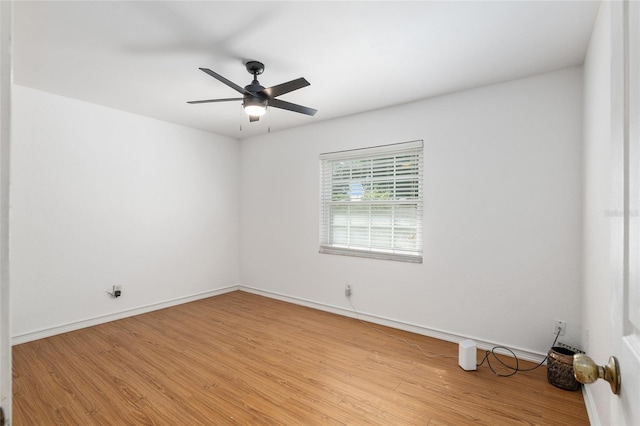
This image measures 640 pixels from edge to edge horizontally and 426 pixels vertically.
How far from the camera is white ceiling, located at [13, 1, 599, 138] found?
1880 millimetres

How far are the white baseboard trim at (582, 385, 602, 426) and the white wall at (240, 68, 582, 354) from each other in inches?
19.0

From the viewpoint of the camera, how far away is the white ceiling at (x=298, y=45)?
1.88 m

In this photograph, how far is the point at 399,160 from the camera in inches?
138

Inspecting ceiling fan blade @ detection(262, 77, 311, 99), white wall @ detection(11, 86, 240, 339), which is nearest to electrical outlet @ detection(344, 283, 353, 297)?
white wall @ detection(11, 86, 240, 339)

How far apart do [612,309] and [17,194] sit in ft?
14.1

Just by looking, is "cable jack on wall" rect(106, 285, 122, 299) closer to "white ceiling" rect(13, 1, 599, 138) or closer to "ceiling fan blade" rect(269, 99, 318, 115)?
"white ceiling" rect(13, 1, 599, 138)

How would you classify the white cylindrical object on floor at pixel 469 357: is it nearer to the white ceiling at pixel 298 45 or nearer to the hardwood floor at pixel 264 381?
the hardwood floor at pixel 264 381

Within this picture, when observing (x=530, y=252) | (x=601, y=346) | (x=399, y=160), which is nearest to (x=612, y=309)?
(x=601, y=346)

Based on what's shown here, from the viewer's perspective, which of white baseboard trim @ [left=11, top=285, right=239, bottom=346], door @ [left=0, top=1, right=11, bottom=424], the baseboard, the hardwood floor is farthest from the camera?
white baseboard trim @ [left=11, top=285, right=239, bottom=346]

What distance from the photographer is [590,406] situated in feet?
6.37

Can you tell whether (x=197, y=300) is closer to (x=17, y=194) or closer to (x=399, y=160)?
(x=17, y=194)

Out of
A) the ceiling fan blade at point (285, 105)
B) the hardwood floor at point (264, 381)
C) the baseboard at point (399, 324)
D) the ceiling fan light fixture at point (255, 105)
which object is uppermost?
the ceiling fan blade at point (285, 105)

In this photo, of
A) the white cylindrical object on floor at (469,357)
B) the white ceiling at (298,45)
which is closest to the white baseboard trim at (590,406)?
the white cylindrical object on floor at (469,357)

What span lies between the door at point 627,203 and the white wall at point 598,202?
1.01m
